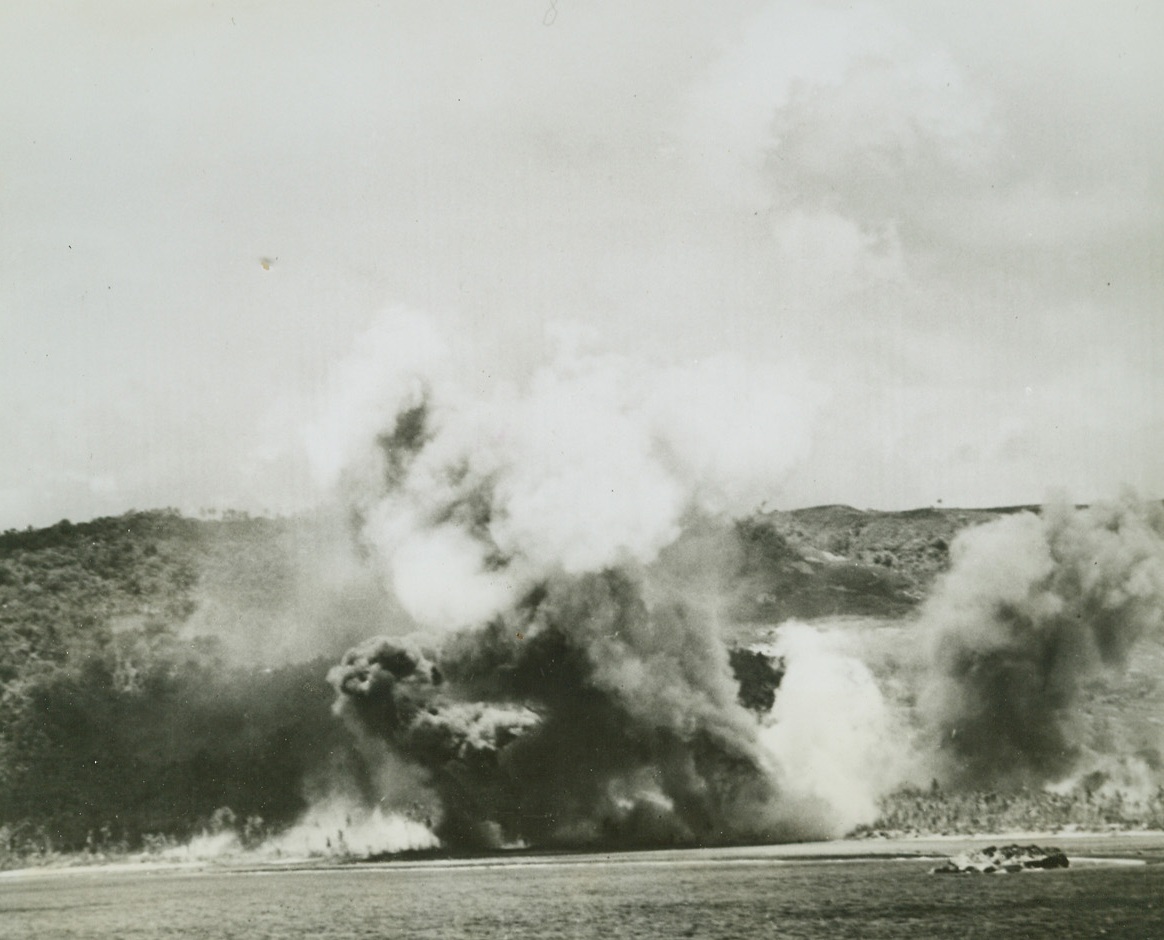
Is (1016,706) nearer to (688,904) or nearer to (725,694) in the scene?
(725,694)

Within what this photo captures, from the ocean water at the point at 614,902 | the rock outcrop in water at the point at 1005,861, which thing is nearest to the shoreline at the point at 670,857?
the ocean water at the point at 614,902

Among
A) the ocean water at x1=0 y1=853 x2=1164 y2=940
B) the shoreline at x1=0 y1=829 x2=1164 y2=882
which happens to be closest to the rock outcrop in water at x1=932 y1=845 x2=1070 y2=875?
the shoreline at x1=0 y1=829 x2=1164 y2=882

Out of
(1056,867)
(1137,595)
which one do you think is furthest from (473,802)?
(1137,595)

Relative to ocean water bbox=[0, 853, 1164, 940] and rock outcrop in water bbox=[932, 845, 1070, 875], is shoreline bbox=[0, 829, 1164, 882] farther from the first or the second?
rock outcrop in water bbox=[932, 845, 1070, 875]

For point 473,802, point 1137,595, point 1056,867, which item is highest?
point 1137,595

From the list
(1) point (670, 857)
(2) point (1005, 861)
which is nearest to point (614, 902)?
(1) point (670, 857)

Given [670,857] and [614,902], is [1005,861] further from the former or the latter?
[614,902]
